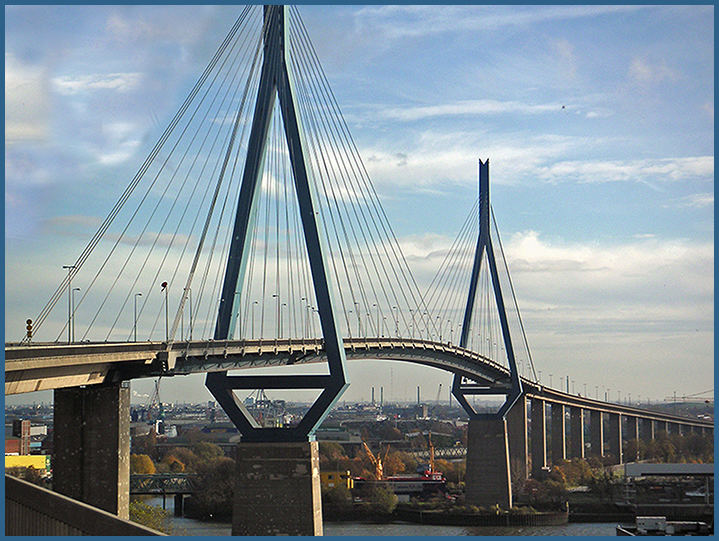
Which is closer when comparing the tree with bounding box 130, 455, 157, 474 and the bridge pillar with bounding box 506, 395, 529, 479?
the bridge pillar with bounding box 506, 395, 529, 479

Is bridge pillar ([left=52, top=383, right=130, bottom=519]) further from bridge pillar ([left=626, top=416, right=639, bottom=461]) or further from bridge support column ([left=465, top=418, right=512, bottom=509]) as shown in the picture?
bridge pillar ([left=626, top=416, right=639, bottom=461])

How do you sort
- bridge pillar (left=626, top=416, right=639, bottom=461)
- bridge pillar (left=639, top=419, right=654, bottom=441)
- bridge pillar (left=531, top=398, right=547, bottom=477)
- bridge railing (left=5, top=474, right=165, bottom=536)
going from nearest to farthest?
bridge railing (left=5, top=474, right=165, bottom=536), bridge pillar (left=531, top=398, right=547, bottom=477), bridge pillar (left=626, top=416, right=639, bottom=461), bridge pillar (left=639, top=419, right=654, bottom=441)

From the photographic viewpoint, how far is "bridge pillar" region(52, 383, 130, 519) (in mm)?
20172

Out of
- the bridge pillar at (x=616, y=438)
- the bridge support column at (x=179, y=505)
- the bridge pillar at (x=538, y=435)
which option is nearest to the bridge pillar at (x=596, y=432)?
the bridge pillar at (x=616, y=438)

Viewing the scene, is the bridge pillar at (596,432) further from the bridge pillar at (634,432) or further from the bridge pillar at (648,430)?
the bridge pillar at (648,430)

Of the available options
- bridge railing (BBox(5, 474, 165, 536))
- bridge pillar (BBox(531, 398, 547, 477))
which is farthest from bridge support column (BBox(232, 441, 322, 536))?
bridge pillar (BBox(531, 398, 547, 477))

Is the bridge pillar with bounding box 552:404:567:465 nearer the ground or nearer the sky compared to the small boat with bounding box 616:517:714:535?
nearer the sky

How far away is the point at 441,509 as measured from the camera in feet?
175

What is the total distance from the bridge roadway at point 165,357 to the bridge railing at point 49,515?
3.98 metres

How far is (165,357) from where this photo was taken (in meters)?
23.1

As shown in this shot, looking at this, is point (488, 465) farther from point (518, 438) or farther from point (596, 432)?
point (596, 432)

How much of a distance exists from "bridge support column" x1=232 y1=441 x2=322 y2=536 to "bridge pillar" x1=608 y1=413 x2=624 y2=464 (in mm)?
53813

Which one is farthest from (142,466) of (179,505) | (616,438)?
(616,438)

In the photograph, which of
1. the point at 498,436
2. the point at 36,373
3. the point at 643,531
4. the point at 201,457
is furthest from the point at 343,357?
the point at 201,457
